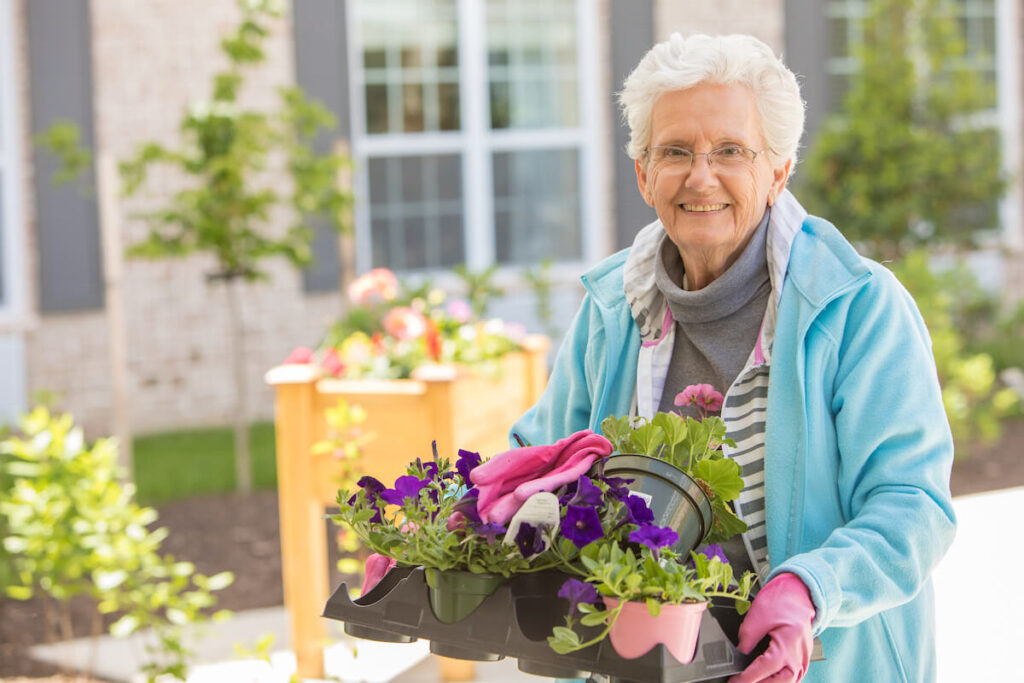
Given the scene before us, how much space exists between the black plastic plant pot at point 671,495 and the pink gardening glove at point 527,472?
0.04 meters

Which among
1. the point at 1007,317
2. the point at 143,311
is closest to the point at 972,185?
the point at 1007,317

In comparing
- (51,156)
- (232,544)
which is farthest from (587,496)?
(51,156)

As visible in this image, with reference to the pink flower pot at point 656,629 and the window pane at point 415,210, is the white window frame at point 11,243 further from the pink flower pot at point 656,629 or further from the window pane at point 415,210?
the pink flower pot at point 656,629

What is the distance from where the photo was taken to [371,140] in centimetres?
827

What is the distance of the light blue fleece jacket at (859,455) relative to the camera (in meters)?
1.38

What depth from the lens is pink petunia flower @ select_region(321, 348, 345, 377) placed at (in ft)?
11.5

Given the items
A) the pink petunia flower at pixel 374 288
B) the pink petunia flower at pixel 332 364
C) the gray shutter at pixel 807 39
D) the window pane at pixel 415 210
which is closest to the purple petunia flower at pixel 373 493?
the pink petunia flower at pixel 332 364

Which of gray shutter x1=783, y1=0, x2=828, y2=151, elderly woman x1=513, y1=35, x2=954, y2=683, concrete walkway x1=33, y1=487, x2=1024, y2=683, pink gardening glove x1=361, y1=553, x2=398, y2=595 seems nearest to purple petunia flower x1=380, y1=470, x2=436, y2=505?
pink gardening glove x1=361, y1=553, x2=398, y2=595

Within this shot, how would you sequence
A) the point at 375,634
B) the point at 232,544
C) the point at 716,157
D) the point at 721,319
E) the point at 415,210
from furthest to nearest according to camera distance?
the point at 415,210 < the point at 232,544 < the point at 721,319 < the point at 716,157 < the point at 375,634

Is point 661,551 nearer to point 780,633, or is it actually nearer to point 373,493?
point 780,633

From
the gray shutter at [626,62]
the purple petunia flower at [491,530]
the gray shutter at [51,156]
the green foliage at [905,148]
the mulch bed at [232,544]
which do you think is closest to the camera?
the purple petunia flower at [491,530]

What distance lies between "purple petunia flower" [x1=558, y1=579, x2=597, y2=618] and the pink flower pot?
0.05 ft

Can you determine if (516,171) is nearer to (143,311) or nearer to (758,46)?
(143,311)

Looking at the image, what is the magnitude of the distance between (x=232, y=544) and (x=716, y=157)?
14.0 feet
